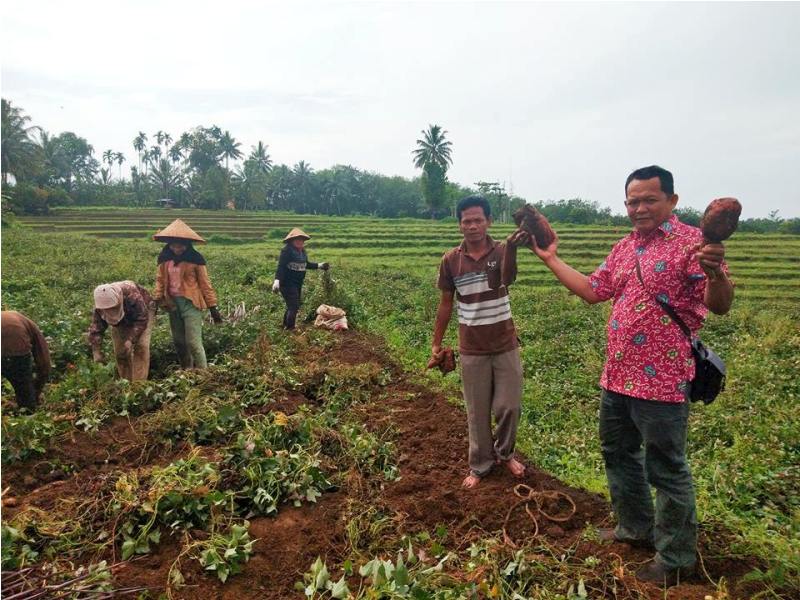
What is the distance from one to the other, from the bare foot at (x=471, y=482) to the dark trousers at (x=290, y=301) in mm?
4865

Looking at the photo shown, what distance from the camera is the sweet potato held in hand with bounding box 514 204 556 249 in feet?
8.18

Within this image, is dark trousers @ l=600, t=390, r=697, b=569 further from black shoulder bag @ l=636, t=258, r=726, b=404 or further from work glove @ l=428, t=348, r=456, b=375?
work glove @ l=428, t=348, r=456, b=375

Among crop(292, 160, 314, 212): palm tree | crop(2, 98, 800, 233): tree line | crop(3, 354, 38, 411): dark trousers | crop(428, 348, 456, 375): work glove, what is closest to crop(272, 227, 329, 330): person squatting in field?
crop(3, 354, 38, 411): dark trousers

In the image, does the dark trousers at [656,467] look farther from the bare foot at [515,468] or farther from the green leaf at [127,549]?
the green leaf at [127,549]

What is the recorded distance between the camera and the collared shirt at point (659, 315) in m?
2.12

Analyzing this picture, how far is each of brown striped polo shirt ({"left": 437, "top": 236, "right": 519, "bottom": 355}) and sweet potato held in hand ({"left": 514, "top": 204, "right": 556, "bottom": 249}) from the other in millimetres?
495

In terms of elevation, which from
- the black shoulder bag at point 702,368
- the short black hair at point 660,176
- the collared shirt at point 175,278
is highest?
the short black hair at point 660,176

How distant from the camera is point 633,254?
90.9 inches

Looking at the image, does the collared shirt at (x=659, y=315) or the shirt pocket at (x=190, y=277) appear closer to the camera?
the collared shirt at (x=659, y=315)

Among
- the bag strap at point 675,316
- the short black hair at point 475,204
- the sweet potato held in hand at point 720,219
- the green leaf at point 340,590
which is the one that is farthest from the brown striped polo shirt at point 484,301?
the green leaf at point 340,590

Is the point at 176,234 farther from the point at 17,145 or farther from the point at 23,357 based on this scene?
the point at 17,145

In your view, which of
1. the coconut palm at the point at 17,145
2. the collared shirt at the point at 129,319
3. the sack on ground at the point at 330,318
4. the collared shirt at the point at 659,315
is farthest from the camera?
the coconut palm at the point at 17,145

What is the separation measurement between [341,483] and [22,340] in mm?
2814

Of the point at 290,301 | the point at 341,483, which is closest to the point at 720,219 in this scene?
the point at 341,483
